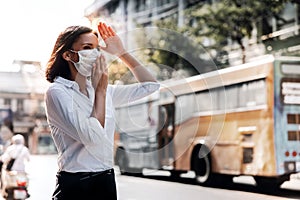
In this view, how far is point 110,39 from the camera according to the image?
1.46 meters

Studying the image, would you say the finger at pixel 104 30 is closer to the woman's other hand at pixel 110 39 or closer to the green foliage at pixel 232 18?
the woman's other hand at pixel 110 39

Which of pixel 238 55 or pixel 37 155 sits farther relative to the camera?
pixel 37 155

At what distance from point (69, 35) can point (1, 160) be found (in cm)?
480

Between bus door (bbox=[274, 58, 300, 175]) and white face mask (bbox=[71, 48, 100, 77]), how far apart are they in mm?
6212

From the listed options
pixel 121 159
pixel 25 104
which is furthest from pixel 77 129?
pixel 25 104

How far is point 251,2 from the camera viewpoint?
42.6 feet

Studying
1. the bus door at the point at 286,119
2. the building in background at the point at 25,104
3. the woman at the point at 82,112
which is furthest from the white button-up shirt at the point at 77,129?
the building in background at the point at 25,104

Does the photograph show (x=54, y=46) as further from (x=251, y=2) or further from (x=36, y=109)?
(x=36, y=109)

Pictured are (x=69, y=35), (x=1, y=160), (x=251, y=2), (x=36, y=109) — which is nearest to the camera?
(x=69, y=35)

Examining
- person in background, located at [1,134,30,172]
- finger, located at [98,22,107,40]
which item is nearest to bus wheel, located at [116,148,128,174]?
finger, located at [98,22,107,40]

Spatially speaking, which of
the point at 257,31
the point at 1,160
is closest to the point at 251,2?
the point at 257,31

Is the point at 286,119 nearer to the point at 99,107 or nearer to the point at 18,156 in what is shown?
the point at 18,156

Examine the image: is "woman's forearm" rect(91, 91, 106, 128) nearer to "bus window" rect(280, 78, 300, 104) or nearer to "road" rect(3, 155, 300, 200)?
"road" rect(3, 155, 300, 200)

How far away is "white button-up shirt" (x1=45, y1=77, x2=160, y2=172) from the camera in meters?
1.36
